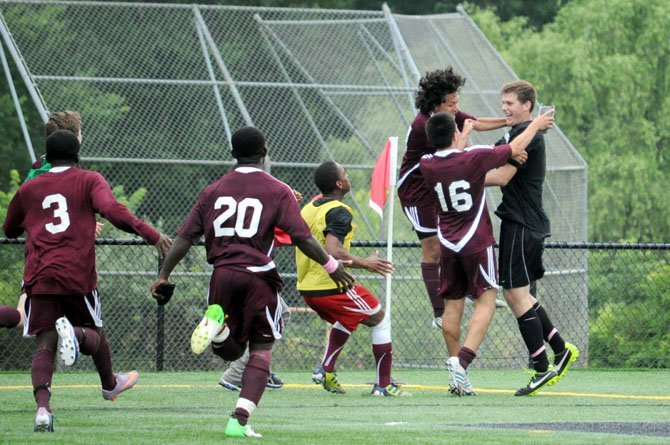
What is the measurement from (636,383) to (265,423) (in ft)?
16.6

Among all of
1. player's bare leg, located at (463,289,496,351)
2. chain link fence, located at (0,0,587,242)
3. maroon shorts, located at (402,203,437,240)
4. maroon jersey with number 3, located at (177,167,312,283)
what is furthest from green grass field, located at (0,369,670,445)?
chain link fence, located at (0,0,587,242)

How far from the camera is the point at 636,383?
11664mm

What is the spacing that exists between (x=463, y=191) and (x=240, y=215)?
2.59 m

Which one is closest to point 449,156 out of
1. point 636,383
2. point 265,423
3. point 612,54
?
point 265,423

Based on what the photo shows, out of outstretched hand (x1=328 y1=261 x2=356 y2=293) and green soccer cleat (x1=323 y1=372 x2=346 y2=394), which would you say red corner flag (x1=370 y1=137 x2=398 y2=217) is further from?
outstretched hand (x1=328 y1=261 x2=356 y2=293)

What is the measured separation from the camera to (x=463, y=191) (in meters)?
9.25

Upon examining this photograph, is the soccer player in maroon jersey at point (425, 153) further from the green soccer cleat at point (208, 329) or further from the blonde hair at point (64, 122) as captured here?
the green soccer cleat at point (208, 329)

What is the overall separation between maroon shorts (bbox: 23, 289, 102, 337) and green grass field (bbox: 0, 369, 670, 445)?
1.93ft

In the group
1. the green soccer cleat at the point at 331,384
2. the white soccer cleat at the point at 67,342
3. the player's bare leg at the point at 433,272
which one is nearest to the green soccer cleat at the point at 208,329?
the white soccer cleat at the point at 67,342

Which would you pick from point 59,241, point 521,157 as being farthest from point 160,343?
point 59,241

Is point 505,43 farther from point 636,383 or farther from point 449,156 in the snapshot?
point 449,156

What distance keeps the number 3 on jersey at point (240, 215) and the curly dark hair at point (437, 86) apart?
3.43 m

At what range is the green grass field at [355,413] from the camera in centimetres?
687

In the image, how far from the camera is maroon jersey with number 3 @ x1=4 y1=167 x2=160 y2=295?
7562 mm
